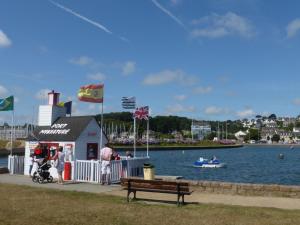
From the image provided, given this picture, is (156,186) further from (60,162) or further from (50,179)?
(50,179)

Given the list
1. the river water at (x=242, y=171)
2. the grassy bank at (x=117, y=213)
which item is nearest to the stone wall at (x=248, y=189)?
the grassy bank at (x=117, y=213)

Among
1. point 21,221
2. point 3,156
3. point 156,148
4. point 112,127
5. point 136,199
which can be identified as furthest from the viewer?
point 112,127

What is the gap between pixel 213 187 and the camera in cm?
1719

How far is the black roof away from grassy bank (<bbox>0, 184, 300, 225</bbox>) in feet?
23.4

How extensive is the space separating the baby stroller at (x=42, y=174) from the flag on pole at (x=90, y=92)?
12.0 feet

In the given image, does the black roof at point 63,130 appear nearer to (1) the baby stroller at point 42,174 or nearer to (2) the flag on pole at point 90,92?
(2) the flag on pole at point 90,92

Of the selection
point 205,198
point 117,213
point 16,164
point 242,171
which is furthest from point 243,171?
point 117,213

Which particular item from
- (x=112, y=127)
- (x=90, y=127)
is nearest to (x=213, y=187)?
(x=90, y=127)

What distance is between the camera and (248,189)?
650 inches

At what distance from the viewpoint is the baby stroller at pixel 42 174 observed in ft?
66.4

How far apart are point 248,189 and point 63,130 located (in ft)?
34.7

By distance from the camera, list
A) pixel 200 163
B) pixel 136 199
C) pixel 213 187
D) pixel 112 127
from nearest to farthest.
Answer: pixel 136 199
pixel 213 187
pixel 200 163
pixel 112 127

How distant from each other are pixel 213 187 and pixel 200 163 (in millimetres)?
49637

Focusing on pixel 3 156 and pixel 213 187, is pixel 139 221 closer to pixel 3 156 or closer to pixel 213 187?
pixel 213 187
